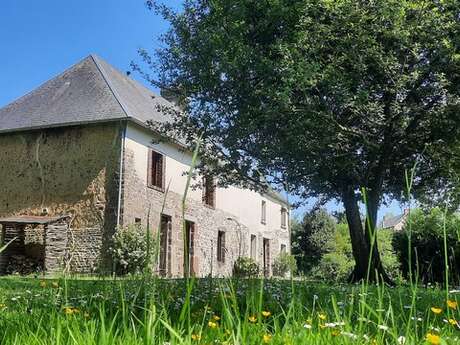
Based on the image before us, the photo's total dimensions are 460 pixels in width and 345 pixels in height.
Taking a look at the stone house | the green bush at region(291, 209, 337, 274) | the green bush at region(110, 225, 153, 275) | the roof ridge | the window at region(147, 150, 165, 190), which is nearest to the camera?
the green bush at region(110, 225, 153, 275)

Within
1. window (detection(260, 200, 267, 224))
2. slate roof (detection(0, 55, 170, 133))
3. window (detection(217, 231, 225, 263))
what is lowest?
window (detection(217, 231, 225, 263))

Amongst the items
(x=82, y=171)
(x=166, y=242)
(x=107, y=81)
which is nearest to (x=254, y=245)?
(x=166, y=242)

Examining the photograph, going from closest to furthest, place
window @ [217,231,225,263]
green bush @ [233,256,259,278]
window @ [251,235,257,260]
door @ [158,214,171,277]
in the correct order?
green bush @ [233,256,259,278] < door @ [158,214,171,277] < window @ [217,231,225,263] < window @ [251,235,257,260]

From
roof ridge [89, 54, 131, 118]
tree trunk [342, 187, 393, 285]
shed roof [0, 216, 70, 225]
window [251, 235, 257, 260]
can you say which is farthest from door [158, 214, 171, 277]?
window [251, 235, 257, 260]

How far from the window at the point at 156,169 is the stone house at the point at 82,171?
0.04m

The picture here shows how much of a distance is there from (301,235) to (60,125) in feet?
65.4

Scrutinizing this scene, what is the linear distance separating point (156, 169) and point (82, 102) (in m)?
3.68

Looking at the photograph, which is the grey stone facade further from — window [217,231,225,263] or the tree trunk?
the tree trunk

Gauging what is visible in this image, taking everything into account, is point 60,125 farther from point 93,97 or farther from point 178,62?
point 178,62

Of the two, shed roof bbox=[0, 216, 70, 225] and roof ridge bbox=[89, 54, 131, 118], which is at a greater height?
roof ridge bbox=[89, 54, 131, 118]

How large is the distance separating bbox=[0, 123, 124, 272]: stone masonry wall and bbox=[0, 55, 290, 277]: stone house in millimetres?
35

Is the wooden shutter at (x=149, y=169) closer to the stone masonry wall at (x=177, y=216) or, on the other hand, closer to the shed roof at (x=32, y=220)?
the stone masonry wall at (x=177, y=216)

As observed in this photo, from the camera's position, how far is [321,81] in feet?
33.5

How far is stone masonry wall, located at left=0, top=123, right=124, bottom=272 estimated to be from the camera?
59.1 ft
